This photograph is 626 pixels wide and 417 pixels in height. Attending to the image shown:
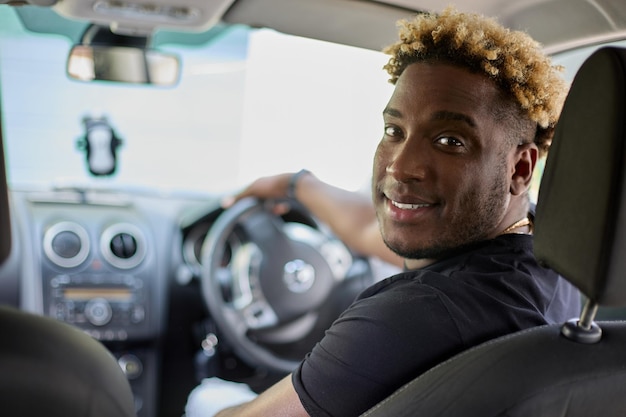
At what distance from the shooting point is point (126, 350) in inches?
136

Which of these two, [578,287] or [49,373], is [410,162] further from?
[49,373]

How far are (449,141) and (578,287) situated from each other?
578 millimetres

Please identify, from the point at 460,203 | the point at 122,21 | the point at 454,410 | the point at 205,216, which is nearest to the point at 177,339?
the point at 205,216

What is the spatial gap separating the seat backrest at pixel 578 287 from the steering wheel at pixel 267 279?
1802 mm

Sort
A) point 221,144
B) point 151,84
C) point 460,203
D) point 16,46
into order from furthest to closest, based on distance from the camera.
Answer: point 221,144 < point 16,46 < point 151,84 < point 460,203

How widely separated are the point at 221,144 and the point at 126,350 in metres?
5.98

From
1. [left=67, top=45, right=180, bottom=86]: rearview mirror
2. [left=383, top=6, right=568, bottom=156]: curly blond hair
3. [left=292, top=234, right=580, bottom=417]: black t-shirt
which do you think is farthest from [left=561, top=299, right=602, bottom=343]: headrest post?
[left=67, top=45, right=180, bottom=86]: rearview mirror

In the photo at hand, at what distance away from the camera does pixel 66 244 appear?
324 cm

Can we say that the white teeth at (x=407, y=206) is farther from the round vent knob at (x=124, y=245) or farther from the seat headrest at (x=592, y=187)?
the round vent knob at (x=124, y=245)

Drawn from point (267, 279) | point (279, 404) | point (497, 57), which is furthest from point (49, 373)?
point (267, 279)

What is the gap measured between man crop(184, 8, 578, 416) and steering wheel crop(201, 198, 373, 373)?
48.9 inches

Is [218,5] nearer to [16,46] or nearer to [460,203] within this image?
[460,203]

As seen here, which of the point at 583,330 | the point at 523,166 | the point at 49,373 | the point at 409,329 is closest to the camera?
the point at 49,373

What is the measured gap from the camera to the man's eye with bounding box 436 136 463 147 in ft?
5.91
